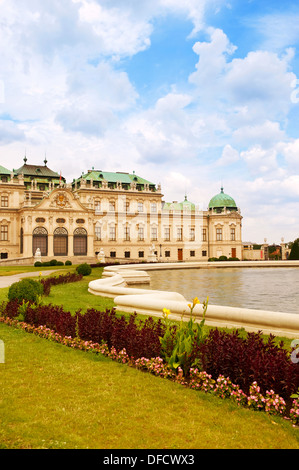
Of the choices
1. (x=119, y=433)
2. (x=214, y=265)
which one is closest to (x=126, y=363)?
(x=119, y=433)

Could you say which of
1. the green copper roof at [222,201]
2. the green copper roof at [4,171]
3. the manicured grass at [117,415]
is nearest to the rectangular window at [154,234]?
the green copper roof at [222,201]

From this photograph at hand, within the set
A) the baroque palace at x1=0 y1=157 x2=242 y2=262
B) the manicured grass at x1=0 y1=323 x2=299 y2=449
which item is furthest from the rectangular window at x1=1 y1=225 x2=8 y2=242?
the manicured grass at x1=0 y1=323 x2=299 y2=449

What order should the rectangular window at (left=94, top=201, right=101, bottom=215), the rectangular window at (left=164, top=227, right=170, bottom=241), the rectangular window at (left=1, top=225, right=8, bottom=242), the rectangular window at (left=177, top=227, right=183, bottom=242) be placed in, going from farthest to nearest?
the rectangular window at (left=177, top=227, right=183, bottom=242), the rectangular window at (left=164, top=227, right=170, bottom=241), the rectangular window at (left=94, top=201, right=101, bottom=215), the rectangular window at (left=1, top=225, right=8, bottom=242)

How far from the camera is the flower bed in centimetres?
582

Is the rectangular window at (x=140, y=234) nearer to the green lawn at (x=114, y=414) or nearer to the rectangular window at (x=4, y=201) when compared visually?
the rectangular window at (x=4, y=201)

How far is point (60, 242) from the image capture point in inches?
2544

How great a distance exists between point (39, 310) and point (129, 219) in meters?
63.3

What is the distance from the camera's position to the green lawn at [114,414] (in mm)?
4695

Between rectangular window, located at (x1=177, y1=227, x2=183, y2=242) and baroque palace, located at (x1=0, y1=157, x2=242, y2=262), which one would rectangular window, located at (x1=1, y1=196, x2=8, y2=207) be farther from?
rectangular window, located at (x1=177, y1=227, x2=183, y2=242)

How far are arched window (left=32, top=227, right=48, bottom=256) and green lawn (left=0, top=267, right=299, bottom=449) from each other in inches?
2233

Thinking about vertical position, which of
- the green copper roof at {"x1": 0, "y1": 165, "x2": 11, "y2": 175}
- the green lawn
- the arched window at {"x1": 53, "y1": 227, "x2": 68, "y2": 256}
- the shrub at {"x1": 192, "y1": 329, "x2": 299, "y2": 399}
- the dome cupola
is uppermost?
the green copper roof at {"x1": 0, "y1": 165, "x2": 11, "y2": 175}

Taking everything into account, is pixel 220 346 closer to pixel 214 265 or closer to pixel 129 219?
pixel 214 265

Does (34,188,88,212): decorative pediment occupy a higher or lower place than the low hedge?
higher

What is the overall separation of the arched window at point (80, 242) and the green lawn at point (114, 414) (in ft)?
192
